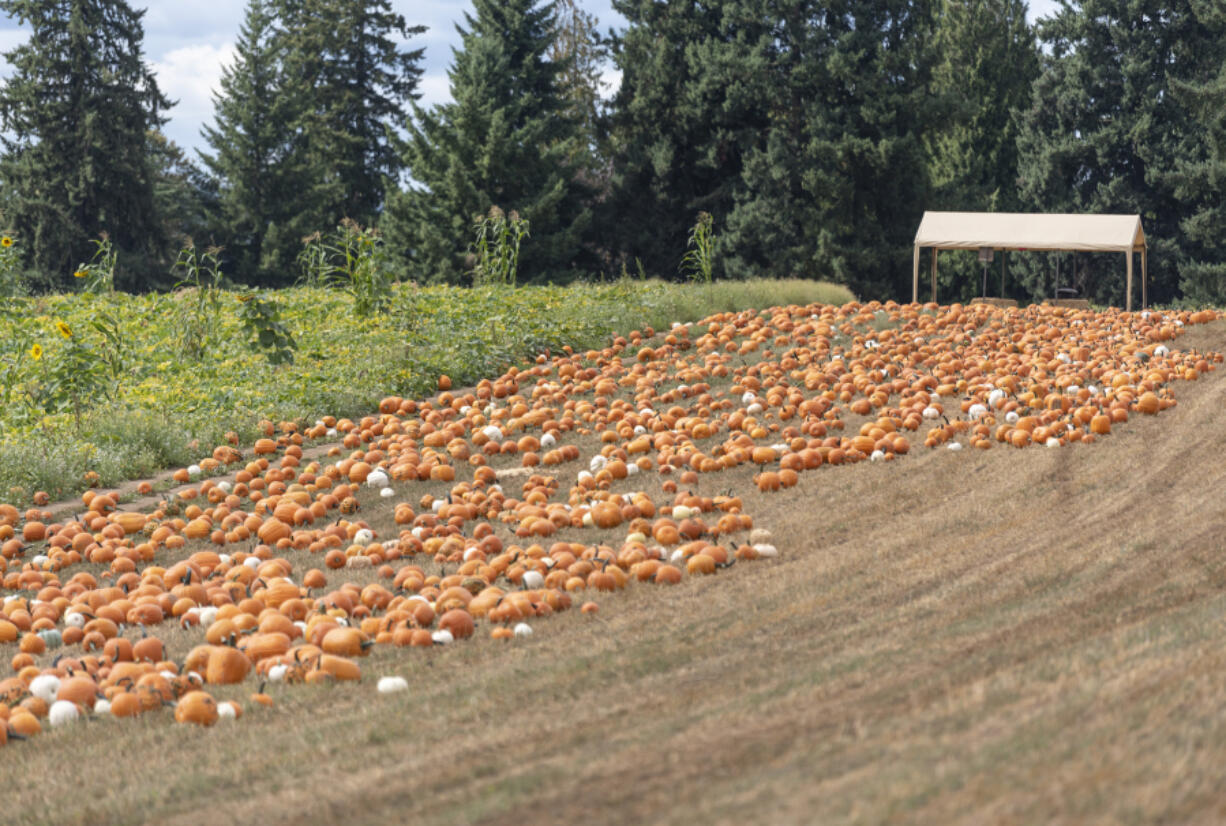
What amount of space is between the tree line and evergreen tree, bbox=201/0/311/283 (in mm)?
89

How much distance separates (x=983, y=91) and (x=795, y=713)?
35.5 meters

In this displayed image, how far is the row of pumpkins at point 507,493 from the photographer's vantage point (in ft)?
13.7

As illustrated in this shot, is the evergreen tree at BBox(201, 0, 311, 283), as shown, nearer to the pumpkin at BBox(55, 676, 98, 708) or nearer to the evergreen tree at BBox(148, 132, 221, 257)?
the evergreen tree at BBox(148, 132, 221, 257)

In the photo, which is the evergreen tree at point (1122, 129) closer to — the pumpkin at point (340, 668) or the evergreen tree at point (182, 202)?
the evergreen tree at point (182, 202)

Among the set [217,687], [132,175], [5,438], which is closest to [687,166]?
[132,175]

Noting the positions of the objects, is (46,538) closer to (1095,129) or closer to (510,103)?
(510,103)

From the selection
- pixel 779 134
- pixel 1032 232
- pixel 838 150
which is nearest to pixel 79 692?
pixel 1032 232

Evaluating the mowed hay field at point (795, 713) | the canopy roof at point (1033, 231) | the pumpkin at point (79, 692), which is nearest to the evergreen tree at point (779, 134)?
the canopy roof at point (1033, 231)

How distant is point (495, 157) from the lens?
26547 millimetres

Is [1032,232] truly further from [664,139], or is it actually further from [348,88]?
[348,88]

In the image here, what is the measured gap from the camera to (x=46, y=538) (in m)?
6.64

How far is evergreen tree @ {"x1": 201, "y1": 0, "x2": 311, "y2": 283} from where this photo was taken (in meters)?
34.8

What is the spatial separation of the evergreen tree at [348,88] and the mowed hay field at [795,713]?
33.2 metres

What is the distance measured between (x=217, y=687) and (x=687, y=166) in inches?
1076
